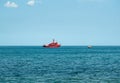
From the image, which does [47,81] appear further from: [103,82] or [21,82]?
[103,82]

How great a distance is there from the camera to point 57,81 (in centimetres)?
4234

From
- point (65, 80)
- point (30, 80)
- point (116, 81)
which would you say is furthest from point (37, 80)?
point (116, 81)

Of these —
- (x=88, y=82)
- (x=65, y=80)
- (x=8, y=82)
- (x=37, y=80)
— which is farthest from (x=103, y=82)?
(x=8, y=82)

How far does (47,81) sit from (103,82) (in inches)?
280

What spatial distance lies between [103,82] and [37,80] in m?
8.60

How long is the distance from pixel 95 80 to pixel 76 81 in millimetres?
2606

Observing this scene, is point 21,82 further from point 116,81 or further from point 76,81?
point 116,81

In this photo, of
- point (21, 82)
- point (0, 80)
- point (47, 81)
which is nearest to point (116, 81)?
point (47, 81)

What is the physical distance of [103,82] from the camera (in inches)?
1618

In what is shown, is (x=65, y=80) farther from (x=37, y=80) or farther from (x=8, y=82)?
(x=8, y=82)

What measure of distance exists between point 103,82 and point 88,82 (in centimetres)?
188

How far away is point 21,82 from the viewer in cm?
4134

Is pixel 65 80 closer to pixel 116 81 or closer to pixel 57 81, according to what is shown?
pixel 57 81

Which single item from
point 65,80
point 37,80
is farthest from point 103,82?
point 37,80
